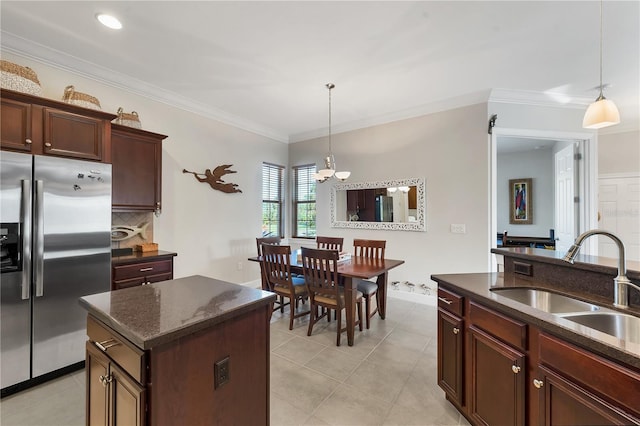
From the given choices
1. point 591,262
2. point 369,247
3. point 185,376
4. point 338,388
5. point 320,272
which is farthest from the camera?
point 369,247

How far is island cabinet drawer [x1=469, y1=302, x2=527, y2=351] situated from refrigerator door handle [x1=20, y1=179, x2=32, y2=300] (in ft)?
10.3

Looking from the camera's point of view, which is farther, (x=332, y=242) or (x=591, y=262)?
(x=332, y=242)

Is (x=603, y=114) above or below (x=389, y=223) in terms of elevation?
above

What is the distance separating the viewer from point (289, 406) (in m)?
1.98

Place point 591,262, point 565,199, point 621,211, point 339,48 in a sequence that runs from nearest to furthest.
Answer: point 591,262 → point 339,48 → point 565,199 → point 621,211

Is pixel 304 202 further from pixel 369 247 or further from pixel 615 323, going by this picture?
pixel 615 323

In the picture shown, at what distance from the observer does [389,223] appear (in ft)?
14.9

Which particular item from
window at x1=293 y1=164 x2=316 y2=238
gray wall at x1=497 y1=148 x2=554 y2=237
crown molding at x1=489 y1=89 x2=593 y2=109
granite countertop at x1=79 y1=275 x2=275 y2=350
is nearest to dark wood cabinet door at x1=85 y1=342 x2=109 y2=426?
granite countertop at x1=79 y1=275 x2=275 y2=350

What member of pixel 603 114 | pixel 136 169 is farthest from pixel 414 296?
pixel 136 169

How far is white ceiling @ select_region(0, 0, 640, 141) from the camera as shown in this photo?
86.7 inches

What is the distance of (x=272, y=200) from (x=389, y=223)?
231 cm

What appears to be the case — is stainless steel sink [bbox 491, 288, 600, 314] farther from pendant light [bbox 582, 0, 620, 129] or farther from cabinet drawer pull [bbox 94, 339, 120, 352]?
cabinet drawer pull [bbox 94, 339, 120, 352]

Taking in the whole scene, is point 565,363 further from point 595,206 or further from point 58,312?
point 595,206

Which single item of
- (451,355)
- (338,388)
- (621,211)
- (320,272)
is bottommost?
(338,388)
